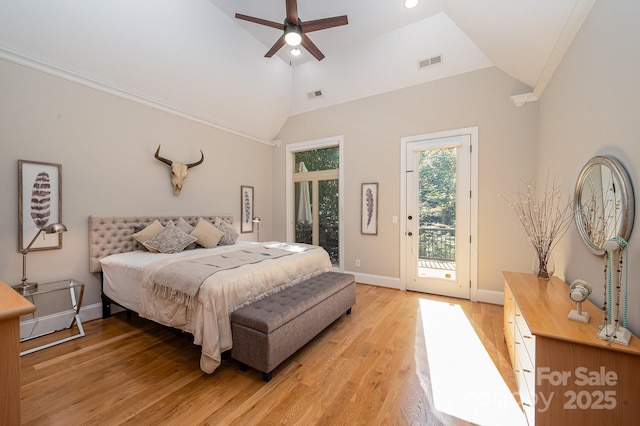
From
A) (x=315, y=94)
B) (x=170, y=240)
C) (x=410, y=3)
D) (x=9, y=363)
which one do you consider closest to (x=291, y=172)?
(x=315, y=94)

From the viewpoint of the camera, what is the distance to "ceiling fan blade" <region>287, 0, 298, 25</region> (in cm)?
245

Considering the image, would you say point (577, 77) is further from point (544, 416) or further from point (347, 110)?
point (347, 110)

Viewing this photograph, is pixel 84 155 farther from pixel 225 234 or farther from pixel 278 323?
pixel 278 323

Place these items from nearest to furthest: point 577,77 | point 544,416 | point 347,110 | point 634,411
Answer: point 634,411
point 544,416
point 577,77
point 347,110

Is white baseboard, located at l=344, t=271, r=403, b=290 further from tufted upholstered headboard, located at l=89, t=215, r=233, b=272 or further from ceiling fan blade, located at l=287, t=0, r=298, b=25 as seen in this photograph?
ceiling fan blade, located at l=287, t=0, r=298, b=25

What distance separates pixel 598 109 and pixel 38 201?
500 centimetres

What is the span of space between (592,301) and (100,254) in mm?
4754

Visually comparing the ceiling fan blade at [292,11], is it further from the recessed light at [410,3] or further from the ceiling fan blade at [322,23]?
the recessed light at [410,3]

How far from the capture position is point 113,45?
2982 mm

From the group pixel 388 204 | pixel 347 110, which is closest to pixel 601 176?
pixel 388 204

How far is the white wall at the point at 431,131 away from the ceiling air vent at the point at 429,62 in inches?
11.1

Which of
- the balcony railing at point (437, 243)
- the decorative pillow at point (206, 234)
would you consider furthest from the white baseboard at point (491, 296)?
the decorative pillow at point (206, 234)

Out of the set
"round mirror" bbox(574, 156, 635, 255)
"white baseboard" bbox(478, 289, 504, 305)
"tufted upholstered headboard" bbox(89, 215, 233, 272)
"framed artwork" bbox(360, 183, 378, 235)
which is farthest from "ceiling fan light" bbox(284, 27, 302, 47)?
"white baseboard" bbox(478, 289, 504, 305)

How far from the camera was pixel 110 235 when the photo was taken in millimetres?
3223
